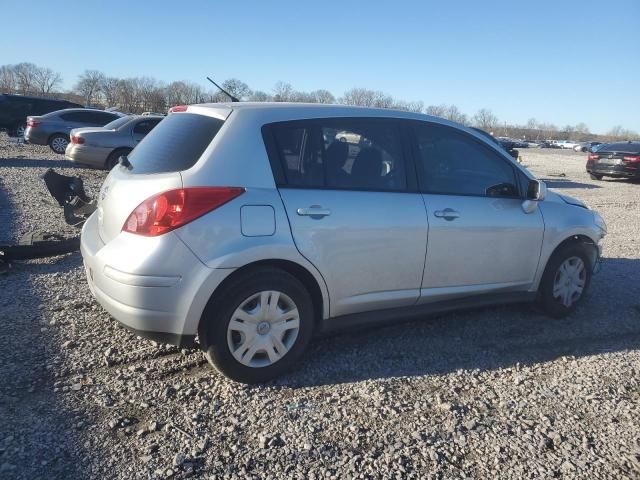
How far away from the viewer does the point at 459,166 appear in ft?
13.5

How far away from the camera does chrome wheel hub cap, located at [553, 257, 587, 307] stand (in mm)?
4684

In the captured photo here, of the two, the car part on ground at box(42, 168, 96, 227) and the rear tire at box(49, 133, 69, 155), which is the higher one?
the car part on ground at box(42, 168, 96, 227)

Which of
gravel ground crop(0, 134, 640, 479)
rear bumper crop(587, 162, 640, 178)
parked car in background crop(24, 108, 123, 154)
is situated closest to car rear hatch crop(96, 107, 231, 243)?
gravel ground crop(0, 134, 640, 479)

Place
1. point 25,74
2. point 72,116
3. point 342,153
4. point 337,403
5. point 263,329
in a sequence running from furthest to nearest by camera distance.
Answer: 1. point 25,74
2. point 72,116
3. point 342,153
4. point 263,329
5. point 337,403

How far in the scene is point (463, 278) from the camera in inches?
161

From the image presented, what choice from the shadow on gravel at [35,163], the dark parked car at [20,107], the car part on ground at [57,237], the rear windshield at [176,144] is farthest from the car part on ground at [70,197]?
the dark parked car at [20,107]

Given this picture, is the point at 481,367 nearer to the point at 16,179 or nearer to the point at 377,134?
the point at 377,134

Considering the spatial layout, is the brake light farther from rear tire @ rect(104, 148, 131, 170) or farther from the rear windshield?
rear tire @ rect(104, 148, 131, 170)

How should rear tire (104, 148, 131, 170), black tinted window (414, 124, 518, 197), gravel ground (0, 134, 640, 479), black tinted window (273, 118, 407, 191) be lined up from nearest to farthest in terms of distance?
gravel ground (0, 134, 640, 479) → black tinted window (273, 118, 407, 191) → black tinted window (414, 124, 518, 197) → rear tire (104, 148, 131, 170)

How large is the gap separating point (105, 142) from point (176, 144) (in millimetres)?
10595

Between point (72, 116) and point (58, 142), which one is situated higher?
point (72, 116)

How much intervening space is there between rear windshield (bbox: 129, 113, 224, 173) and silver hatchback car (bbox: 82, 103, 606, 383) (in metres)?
0.01

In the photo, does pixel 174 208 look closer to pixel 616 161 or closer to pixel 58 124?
pixel 58 124

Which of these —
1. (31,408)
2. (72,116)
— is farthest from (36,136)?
(31,408)
